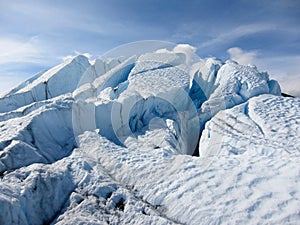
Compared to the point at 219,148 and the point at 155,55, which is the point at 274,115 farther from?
the point at 155,55

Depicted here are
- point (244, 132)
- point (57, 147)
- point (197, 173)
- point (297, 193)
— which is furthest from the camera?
point (244, 132)

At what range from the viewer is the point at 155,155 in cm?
750

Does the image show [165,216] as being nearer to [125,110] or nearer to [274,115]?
[125,110]

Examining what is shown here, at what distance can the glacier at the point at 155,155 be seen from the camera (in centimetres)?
542

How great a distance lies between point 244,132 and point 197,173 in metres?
4.42

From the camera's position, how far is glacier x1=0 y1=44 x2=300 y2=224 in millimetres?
5418

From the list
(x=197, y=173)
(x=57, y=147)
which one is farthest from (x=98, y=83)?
(x=197, y=173)

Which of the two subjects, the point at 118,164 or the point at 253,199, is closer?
the point at 253,199

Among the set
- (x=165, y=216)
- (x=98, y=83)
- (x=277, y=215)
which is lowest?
(x=165, y=216)

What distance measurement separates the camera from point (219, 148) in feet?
→ 29.6

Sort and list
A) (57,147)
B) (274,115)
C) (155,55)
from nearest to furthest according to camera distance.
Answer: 1. (57,147)
2. (274,115)
3. (155,55)

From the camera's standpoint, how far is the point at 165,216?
547 cm

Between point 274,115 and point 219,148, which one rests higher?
point 274,115

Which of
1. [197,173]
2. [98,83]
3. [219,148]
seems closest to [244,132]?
[219,148]
